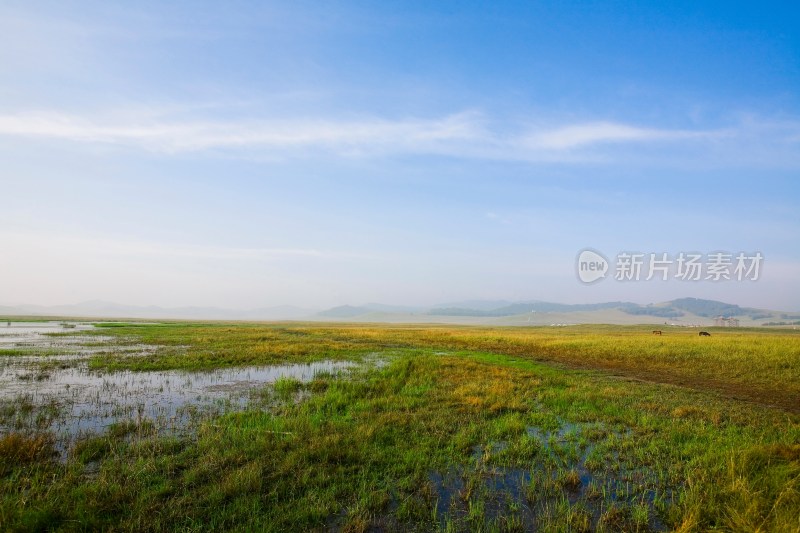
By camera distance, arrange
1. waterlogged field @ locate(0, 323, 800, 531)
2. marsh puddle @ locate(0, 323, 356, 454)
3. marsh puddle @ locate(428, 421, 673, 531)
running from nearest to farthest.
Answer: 1. waterlogged field @ locate(0, 323, 800, 531)
2. marsh puddle @ locate(428, 421, 673, 531)
3. marsh puddle @ locate(0, 323, 356, 454)

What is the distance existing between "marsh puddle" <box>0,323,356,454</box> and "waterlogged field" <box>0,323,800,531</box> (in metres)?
0.10

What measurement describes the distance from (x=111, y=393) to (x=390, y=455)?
11887 millimetres

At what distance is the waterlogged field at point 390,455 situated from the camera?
20.1 feet

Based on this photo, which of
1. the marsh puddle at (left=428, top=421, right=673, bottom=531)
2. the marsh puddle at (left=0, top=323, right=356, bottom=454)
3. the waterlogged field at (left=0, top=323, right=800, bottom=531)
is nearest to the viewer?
the waterlogged field at (left=0, top=323, right=800, bottom=531)

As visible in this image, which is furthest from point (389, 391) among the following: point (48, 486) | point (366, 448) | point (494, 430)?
point (48, 486)

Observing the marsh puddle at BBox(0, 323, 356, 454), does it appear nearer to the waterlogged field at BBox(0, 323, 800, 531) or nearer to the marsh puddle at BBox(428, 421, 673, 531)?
the waterlogged field at BBox(0, 323, 800, 531)

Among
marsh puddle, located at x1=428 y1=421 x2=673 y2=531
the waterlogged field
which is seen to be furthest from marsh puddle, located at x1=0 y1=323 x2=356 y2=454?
marsh puddle, located at x1=428 y1=421 x2=673 y2=531

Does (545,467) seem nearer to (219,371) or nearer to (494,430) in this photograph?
(494,430)

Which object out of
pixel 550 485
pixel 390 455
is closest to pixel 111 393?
pixel 390 455

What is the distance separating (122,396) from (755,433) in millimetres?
19818

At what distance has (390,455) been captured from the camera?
8.68 metres

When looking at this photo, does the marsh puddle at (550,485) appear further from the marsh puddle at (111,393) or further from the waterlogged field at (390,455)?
the marsh puddle at (111,393)

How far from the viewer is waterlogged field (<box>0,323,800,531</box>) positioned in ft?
20.1

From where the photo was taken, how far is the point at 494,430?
1071cm
